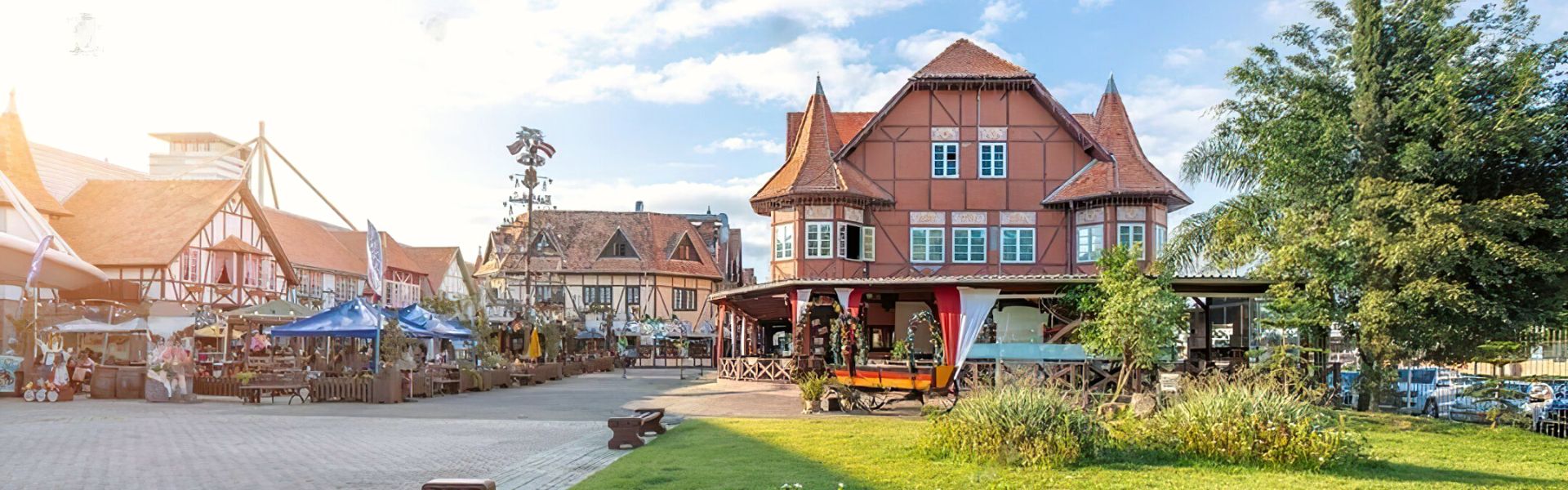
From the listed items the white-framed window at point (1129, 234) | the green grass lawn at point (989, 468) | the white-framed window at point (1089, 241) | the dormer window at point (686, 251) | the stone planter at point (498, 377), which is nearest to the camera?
the green grass lawn at point (989, 468)

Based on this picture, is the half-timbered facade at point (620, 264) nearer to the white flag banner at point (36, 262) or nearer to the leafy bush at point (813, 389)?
the leafy bush at point (813, 389)

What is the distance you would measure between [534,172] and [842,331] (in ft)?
46.7

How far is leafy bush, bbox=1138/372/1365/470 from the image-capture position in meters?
11.3

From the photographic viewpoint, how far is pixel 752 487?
9.97 metres

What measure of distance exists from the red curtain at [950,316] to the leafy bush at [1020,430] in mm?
11540

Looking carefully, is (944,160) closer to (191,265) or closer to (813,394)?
(813,394)

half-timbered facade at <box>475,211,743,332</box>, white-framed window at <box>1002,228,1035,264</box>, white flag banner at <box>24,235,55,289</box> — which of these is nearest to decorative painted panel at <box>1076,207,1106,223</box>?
white-framed window at <box>1002,228,1035,264</box>

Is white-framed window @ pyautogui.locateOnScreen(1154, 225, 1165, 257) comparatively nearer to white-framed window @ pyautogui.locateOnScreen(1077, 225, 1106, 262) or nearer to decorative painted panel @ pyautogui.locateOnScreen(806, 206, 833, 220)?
white-framed window @ pyautogui.locateOnScreen(1077, 225, 1106, 262)

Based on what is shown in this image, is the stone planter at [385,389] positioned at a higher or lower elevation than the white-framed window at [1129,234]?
lower

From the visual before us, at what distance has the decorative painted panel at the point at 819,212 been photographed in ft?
105

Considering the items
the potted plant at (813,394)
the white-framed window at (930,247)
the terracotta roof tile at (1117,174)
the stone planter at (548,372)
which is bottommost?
the stone planter at (548,372)

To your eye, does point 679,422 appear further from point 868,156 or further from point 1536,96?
point 868,156

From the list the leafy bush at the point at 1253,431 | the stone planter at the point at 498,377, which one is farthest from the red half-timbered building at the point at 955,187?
the leafy bush at the point at 1253,431

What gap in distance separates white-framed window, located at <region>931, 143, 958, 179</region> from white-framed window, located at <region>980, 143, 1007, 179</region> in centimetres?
78
